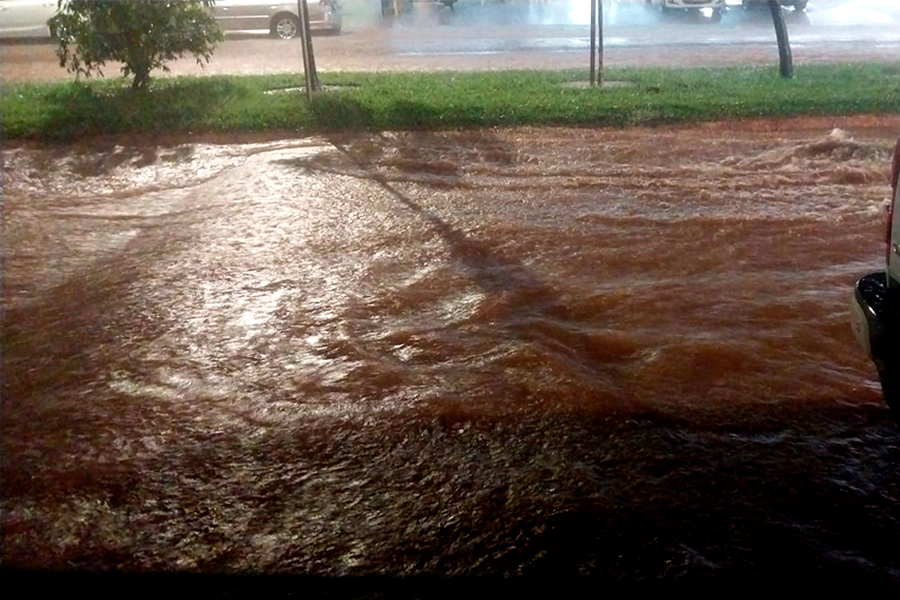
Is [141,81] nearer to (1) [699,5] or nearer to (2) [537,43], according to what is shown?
(2) [537,43]

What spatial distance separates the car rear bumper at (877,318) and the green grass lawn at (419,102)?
6.57m

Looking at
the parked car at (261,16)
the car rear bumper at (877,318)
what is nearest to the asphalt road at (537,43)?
the parked car at (261,16)

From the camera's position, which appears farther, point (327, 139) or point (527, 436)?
point (327, 139)

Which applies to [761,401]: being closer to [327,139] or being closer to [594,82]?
[327,139]

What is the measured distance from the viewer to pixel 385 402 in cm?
455

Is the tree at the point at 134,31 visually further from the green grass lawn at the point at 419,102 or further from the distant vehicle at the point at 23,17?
the distant vehicle at the point at 23,17

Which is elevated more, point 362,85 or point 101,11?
point 101,11

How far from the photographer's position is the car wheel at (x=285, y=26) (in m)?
19.7

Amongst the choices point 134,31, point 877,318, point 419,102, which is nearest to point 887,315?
point 877,318

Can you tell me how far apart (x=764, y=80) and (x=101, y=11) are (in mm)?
7944

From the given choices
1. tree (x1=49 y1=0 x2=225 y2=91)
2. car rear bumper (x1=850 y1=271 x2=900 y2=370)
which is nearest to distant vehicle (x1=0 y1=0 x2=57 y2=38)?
tree (x1=49 y1=0 x2=225 y2=91)

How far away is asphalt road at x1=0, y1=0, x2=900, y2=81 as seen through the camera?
15.7 m

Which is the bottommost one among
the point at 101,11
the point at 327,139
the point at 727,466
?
the point at 727,466

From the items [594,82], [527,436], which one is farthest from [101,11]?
[527,436]
